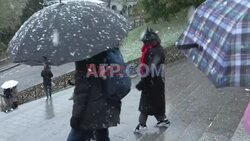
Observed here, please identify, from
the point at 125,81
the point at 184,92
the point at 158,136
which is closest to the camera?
the point at 125,81

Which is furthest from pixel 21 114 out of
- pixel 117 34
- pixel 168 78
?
pixel 117 34

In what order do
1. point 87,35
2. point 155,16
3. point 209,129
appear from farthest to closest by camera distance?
point 155,16, point 209,129, point 87,35

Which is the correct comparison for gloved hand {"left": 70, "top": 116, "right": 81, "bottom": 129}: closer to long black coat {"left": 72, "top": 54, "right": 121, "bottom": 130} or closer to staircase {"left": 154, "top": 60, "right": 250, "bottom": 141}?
long black coat {"left": 72, "top": 54, "right": 121, "bottom": 130}

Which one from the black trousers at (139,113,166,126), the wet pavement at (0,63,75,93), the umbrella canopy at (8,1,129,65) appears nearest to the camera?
the umbrella canopy at (8,1,129,65)

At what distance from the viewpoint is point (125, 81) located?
452 cm

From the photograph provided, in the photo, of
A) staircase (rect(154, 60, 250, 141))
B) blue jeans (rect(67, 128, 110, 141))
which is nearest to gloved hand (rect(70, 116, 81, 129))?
blue jeans (rect(67, 128, 110, 141))

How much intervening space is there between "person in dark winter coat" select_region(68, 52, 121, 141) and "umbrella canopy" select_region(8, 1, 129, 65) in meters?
0.32

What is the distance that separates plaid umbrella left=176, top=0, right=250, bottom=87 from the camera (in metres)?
2.99

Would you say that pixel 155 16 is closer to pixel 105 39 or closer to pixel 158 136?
pixel 158 136

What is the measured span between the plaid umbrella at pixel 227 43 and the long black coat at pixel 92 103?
1.33 metres

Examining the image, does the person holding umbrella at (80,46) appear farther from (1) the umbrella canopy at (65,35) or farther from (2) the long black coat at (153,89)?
(2) the long black coat at (153,89)

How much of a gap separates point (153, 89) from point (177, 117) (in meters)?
0.92

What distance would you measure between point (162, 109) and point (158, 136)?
1.30 ft

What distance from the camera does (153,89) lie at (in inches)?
245
